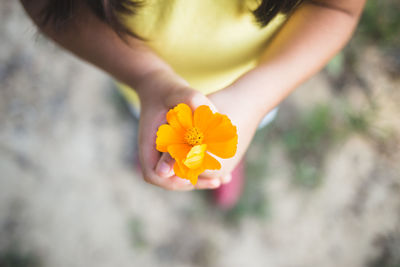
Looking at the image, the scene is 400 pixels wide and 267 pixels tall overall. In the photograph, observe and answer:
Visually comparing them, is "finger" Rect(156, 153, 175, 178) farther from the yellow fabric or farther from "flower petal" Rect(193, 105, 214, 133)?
the yellow fabric

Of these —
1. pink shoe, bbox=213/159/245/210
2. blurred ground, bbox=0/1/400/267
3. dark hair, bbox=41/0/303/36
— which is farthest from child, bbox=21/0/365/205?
blurred ground, bbox=0/1/400/267

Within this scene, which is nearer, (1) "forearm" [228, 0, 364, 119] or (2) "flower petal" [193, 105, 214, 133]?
(2) "flower petal" [193, 105, 214, 133]

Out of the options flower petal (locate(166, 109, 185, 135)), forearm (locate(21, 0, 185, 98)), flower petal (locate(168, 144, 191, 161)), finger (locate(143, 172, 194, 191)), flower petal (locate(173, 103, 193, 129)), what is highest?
flower petal (locate(173, 103, 193, 129))

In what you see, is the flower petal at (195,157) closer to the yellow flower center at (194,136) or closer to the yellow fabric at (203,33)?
the yellow flower center at (194,136)

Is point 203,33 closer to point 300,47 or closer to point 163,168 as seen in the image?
point 300,47

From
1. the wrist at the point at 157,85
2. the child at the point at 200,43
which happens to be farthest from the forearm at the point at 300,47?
the wrist at the point at 157,85

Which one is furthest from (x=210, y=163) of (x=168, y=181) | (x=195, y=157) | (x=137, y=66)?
(x=137, y=66)
